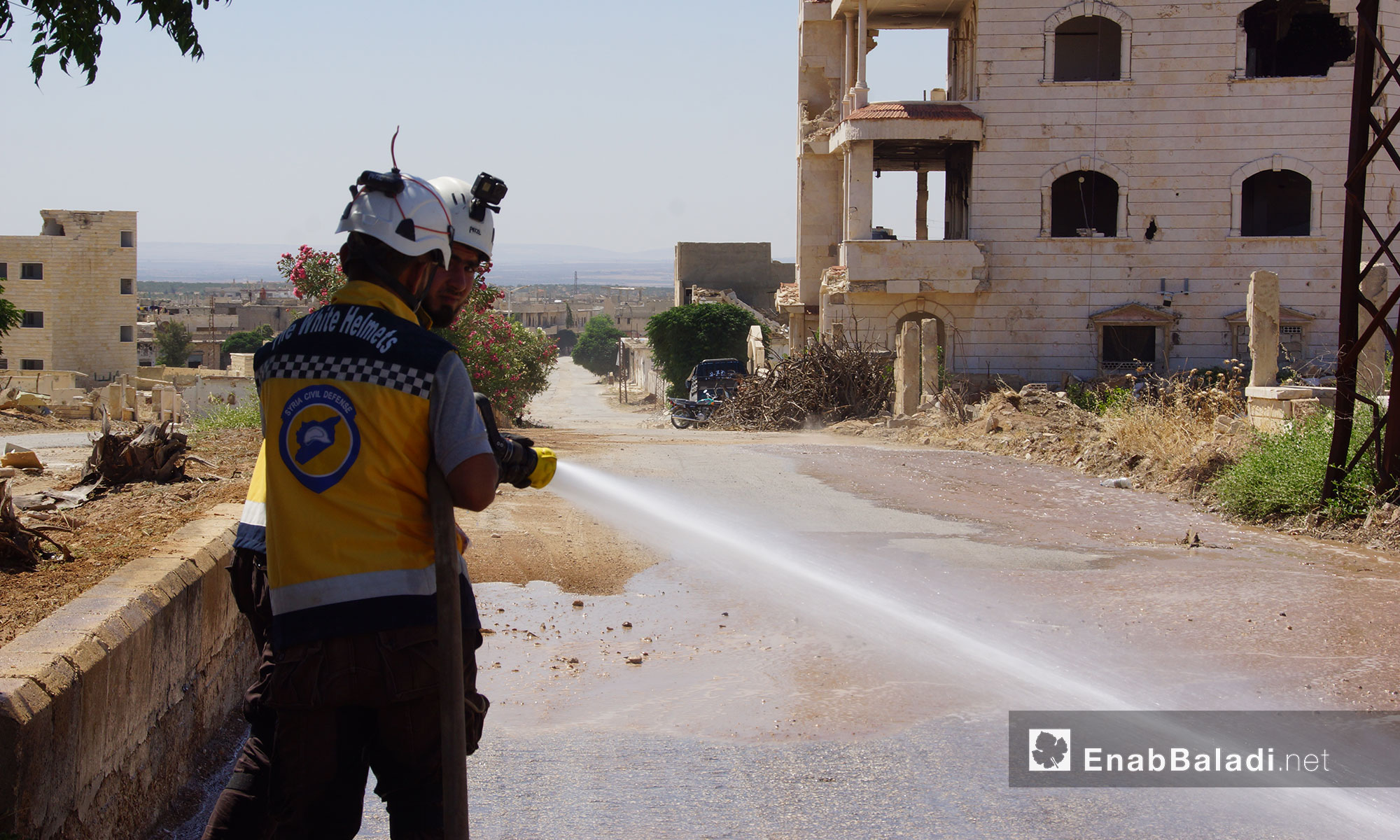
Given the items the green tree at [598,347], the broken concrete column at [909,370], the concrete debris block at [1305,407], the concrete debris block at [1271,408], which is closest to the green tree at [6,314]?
the broken concrete column at [909,370]

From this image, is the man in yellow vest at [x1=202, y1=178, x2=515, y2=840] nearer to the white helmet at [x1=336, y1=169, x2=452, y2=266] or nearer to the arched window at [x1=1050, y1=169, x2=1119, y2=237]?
the white helmet at [x1=336, y1=169, x2=452, y2=266]

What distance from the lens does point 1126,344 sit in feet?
101

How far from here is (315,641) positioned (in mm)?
2812

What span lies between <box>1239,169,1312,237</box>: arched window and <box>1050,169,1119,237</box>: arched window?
3.47 metres

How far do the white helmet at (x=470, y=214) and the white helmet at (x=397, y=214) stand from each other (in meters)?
0.10

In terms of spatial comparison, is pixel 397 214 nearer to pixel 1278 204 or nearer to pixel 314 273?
pixel 314 273

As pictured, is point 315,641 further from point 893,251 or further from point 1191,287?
point 1191,287

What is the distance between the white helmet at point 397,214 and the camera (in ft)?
9.79

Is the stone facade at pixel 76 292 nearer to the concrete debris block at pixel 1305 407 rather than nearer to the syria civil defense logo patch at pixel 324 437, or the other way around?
the concrete debris block at pixel 1305 407

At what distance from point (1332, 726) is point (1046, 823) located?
181 centimetres

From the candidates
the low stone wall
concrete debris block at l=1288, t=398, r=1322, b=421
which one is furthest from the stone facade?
the low stone wall

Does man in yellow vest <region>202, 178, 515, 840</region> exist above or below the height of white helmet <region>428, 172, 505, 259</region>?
below

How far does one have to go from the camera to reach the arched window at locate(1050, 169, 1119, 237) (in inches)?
1246

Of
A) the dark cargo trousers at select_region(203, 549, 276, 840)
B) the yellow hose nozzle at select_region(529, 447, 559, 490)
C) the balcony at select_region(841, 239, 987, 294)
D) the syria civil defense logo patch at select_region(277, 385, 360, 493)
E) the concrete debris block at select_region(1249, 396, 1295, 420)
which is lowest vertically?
the dark cargo trousers at select_region(203, 549, 276, 840)
